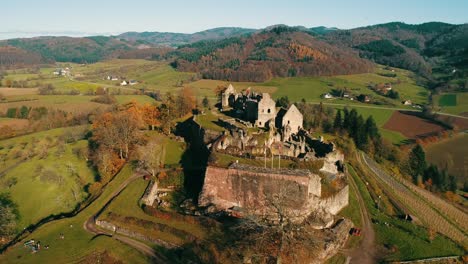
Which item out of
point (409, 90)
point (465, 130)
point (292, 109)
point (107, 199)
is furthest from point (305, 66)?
point (107, 199)

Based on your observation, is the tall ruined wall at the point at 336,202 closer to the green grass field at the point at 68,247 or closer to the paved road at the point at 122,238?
the paved road at the point at 122,238

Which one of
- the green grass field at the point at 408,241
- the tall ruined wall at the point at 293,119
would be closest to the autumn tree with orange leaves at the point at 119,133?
the tall ruined wall at the point at 293,119

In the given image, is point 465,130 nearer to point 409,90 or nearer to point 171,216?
point 409,90

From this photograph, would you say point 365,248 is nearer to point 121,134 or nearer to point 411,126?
point 121,134

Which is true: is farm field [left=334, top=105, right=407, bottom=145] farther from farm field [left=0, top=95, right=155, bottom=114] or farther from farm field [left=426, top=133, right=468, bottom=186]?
farm field [left=0, top=95, right=155, bottom=114]

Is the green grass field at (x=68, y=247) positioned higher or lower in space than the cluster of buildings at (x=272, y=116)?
lower

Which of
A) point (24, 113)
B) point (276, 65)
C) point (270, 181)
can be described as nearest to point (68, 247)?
point (270, 181)

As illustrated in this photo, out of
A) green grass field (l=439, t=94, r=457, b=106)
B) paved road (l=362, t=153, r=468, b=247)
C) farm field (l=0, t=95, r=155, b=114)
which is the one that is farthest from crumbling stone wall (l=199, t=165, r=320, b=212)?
green grass field (l=439, t=94, r=457, b=106)
